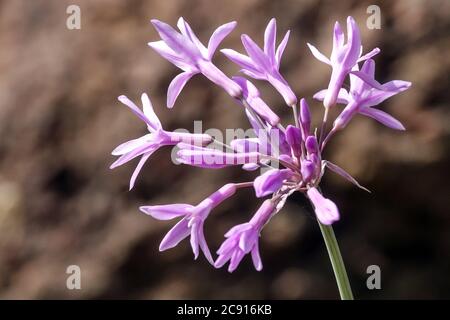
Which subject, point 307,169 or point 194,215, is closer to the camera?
point 307,169

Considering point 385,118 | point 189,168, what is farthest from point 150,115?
point 189,168

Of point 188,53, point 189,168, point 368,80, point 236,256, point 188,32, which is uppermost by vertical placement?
point 189,168

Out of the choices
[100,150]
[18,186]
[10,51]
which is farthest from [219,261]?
[10,51]

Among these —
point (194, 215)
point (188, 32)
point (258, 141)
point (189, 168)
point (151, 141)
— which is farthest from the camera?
point (189, 168)

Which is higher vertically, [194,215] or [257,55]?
[257,55]

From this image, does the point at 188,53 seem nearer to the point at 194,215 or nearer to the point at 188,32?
the point at 188,32

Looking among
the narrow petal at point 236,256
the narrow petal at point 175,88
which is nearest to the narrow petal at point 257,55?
the narrow petal at point 175,88

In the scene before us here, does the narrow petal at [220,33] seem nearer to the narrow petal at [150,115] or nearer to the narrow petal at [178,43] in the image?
the narrow petal at [178,43]
